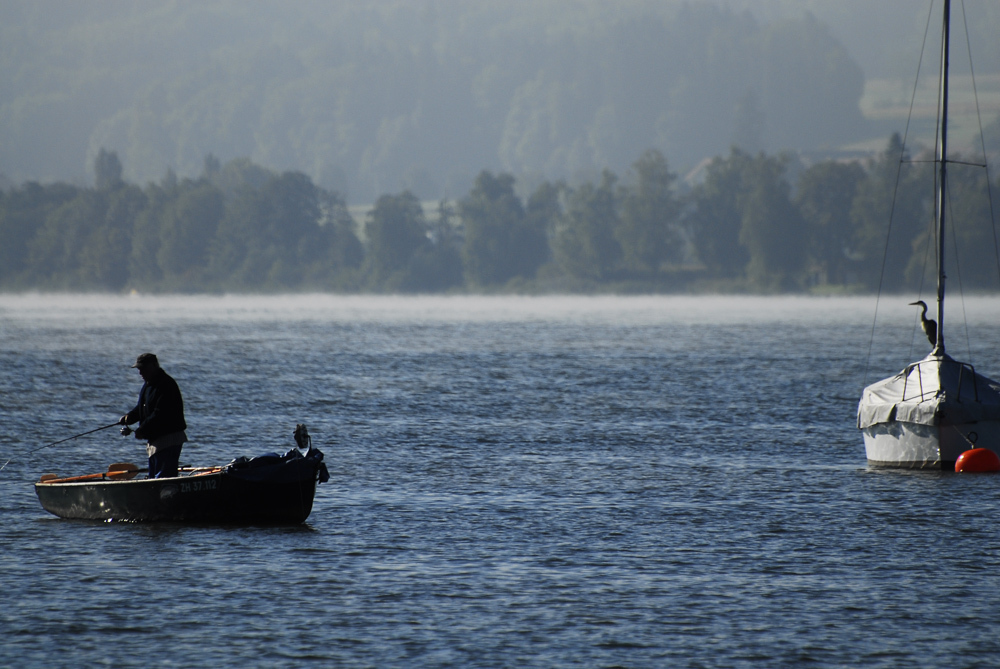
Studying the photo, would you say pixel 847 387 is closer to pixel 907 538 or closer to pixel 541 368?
pixel 541 368

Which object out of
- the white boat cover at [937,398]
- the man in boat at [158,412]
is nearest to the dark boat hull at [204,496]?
the man in boat at [158,412]

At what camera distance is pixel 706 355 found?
88500mm

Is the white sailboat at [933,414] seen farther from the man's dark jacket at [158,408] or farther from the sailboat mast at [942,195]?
the man's dark jacket at [158,408]

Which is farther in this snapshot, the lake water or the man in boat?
the man in boat

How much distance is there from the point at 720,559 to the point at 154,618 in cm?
882

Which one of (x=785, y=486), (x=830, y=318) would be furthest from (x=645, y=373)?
(x=830, y=318)

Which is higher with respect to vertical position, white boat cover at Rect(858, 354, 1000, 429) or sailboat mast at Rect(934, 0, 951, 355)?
sailboat mast at Rect(934, 0, 951, 355)

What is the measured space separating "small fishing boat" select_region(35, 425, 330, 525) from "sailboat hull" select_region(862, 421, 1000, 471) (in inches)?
569

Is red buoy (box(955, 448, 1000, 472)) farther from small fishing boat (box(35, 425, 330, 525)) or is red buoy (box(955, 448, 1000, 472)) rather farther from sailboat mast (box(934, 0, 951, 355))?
small fishing boat (box(35, 425, 330, 525))

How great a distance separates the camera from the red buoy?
30.2m

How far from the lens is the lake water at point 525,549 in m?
16.5

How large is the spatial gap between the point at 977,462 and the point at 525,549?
13.3 m

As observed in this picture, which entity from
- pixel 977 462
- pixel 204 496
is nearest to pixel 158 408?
pixel 204 496

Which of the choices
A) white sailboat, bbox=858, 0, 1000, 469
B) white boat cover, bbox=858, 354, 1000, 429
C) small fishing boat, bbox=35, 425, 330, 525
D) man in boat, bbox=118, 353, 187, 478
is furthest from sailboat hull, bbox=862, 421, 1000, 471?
man in boat, bbox=118, 353, 187, 478
